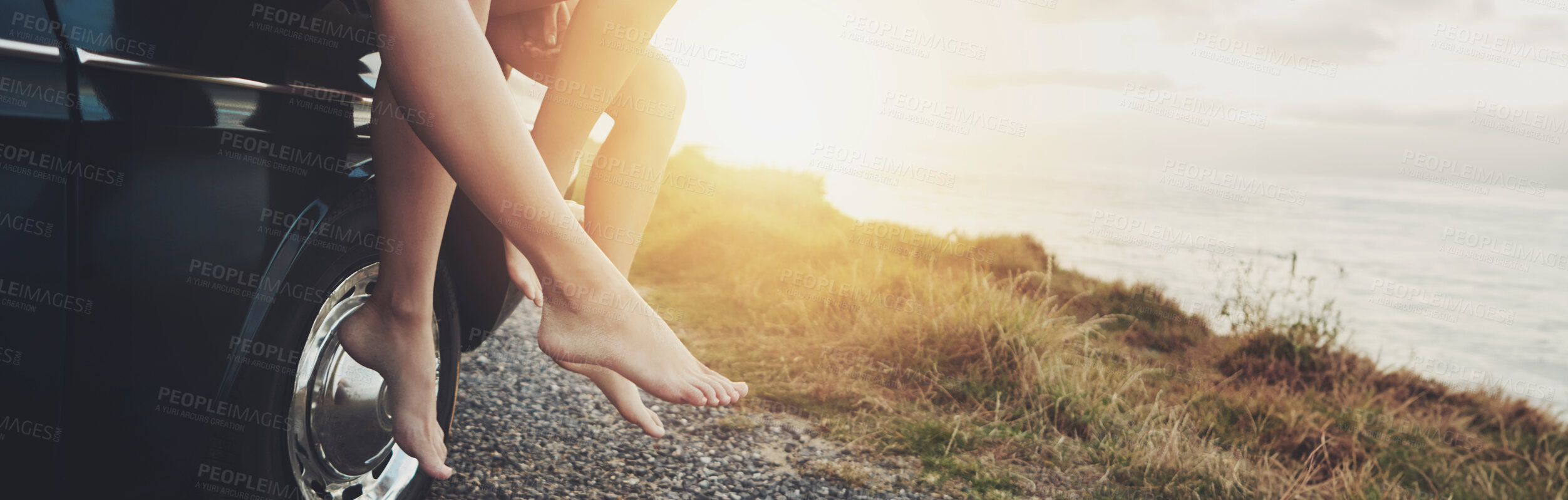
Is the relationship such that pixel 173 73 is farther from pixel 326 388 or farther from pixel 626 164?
pixel 626 164

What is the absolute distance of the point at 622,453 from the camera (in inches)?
107

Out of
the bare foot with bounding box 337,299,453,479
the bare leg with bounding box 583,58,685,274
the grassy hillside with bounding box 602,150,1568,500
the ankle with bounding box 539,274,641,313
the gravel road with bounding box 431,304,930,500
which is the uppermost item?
the bare leg with bounding box 583,58,685,274

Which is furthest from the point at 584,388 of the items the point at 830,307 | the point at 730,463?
the point at 830,307

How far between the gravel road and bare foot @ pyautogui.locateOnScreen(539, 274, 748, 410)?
0.90 m

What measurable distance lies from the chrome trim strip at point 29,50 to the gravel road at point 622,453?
149cm

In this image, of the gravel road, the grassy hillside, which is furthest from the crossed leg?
the grassy hillside

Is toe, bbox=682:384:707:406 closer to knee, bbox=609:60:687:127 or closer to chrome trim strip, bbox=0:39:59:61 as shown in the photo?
knee, bbox=609:60:687:127

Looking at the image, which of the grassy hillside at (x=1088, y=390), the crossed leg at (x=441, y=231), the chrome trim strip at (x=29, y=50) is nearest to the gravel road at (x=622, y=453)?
the grassy hillside at (x=1088, y=390)

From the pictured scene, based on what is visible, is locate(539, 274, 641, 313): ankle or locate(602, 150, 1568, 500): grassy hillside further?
locate(602, 150, 1568, 500): grassy hillside

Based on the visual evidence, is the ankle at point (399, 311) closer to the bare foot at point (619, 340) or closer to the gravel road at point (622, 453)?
the bare foot at point (619, 340)

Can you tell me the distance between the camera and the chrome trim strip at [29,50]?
100 cm

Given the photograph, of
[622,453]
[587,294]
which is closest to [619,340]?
[587,294]

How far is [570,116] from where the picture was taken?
1.82m

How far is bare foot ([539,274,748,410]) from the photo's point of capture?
58.2 inches
